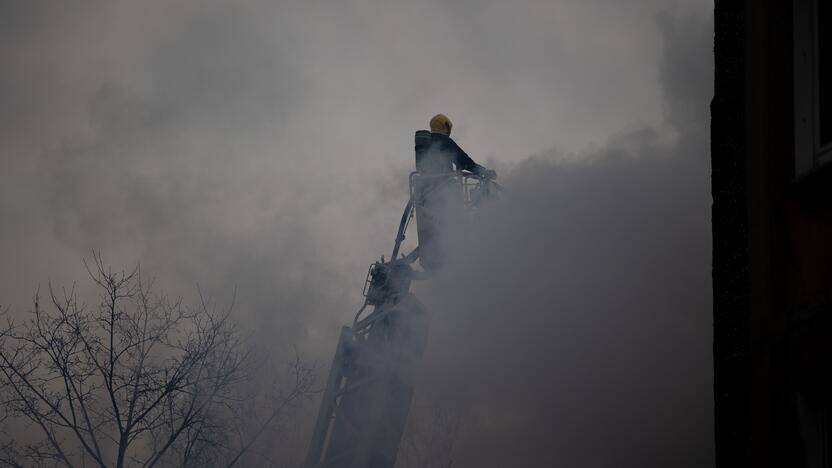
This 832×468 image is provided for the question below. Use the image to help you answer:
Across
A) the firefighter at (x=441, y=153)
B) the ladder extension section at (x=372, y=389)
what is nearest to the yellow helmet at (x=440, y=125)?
the firefighter at (x=441, y=153)

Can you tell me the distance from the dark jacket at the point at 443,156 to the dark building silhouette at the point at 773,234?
4.22 meters

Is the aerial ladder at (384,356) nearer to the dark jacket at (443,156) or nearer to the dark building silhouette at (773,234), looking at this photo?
the dark jacket at (443,156)

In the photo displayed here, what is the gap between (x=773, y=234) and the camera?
136 inches

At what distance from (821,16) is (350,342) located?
560 centimetres

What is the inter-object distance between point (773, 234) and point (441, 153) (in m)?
5.14

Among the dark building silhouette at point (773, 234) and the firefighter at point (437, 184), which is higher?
the firefighter at point (437, 184)

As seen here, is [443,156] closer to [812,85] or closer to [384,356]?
[384,356]

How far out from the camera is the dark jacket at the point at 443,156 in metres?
8.34

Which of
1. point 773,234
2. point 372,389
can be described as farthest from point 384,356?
point 773,234

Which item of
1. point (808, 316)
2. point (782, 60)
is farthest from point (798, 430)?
point (782, 60)

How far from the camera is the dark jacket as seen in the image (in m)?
8.34

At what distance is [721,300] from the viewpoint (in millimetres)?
3934

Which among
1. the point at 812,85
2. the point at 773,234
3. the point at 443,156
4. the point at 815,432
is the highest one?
the point at 443,156

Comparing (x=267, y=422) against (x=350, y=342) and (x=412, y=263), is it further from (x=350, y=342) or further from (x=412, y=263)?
(x=412, y=263)
